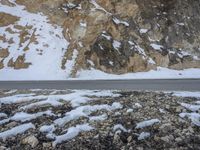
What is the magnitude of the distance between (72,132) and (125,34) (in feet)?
55.2

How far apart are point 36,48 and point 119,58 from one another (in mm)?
5964

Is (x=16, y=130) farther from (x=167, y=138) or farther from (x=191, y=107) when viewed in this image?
(x=191, y=107)

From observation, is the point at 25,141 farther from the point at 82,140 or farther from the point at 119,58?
the point at 119,58

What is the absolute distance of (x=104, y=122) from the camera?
7168mm

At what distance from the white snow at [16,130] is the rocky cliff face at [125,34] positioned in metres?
13.8

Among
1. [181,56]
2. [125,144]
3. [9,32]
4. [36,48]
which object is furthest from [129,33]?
[125,144]

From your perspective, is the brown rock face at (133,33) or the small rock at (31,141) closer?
the small rock at (31,141)

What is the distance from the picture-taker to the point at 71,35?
2375 centimetres

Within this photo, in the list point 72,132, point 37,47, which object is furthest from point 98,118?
point 37,47

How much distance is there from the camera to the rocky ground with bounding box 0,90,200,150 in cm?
647

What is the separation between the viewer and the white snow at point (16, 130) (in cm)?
688

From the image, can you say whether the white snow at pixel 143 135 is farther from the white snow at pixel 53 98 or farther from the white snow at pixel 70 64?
the white snow at pixel 70 64

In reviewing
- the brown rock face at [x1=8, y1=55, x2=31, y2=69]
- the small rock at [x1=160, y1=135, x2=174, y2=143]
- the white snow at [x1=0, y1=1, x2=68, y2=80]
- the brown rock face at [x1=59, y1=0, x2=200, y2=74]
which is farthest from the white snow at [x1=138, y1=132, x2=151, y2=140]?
the brown rock face at [x1=8, y1=55, x2=31, y2=69]

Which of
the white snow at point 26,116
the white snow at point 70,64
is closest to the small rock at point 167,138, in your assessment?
the white snow at point 26,116
